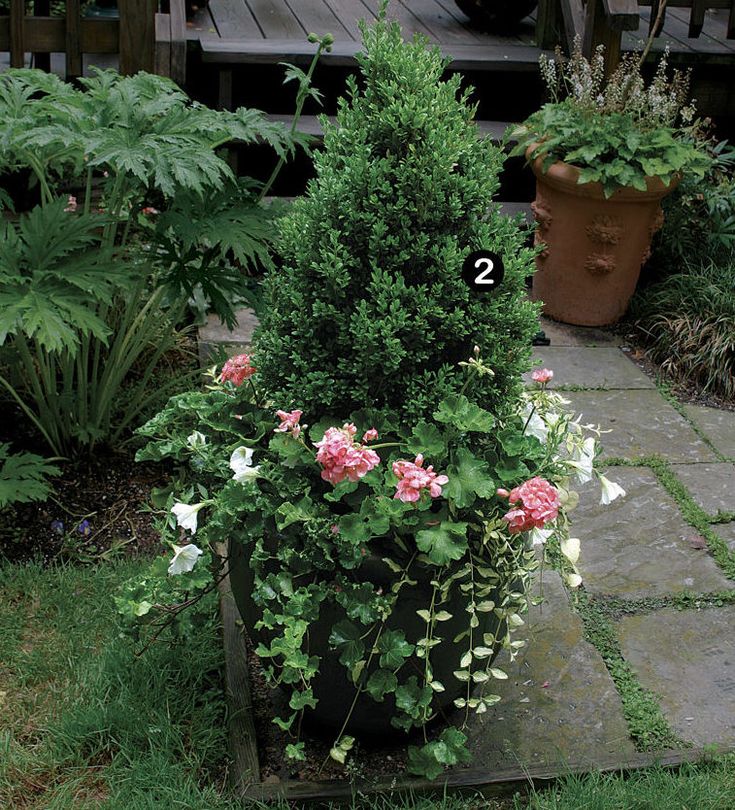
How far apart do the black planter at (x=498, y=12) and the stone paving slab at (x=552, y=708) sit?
4317 mm

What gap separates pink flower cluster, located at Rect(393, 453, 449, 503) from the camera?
211 centimetres

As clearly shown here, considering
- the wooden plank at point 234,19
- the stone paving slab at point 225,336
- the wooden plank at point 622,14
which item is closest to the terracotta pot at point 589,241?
Result: the wooden plank at point 622,14

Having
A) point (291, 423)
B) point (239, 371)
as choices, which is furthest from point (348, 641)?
point (239, 371)

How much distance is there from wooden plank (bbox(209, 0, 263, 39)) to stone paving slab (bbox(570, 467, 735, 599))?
335cm


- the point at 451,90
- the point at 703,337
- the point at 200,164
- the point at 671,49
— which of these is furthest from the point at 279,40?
the point at 451,90

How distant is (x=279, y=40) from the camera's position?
5.52 meters

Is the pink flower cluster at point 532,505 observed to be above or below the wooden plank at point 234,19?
below

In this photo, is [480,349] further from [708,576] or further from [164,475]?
[164,475]

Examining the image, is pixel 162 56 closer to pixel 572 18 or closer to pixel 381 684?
pixel 572 18

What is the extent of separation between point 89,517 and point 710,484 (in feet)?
6.80

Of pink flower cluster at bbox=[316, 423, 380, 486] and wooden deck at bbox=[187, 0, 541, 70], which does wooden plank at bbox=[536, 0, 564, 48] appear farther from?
pink flower cluster at bbox=[316, 423, 380, 486]

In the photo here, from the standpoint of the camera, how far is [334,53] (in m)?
5.34

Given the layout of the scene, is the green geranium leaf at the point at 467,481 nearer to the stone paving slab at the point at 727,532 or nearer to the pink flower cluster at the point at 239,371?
the pink flower cluster at the point at 239,371

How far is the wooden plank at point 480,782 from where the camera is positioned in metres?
2.30
